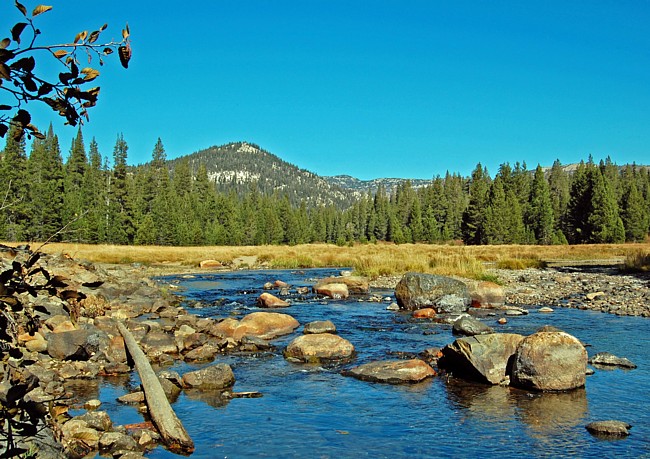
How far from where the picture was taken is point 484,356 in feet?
30.7

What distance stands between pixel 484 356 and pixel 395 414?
2.50 m

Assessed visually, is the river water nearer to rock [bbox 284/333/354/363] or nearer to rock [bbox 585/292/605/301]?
rock [bbox 284/333/354/363]

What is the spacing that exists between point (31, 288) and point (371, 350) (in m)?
10.4

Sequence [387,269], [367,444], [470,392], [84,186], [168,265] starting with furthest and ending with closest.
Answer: [84,186] → [168,265] → [387,269] → [470,392] → [367,444]

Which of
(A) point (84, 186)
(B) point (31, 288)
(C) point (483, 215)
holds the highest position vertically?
(A) point (84, 186)

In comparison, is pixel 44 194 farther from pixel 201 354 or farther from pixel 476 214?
pixel 476 214

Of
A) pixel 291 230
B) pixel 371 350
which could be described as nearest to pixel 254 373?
pixel 371 350

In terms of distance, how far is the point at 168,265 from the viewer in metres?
42.0

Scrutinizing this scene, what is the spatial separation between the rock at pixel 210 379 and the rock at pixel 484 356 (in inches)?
164

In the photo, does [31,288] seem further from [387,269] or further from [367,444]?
[387,269]

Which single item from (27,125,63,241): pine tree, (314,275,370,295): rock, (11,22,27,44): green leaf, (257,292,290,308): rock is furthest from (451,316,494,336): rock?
(27,125,63,241): pine tree

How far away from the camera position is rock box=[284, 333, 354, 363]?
11102 mm

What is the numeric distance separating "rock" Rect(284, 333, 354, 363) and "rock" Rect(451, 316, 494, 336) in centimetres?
316

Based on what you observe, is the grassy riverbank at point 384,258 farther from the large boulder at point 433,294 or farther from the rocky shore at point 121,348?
the rocky shore at point 121,348
